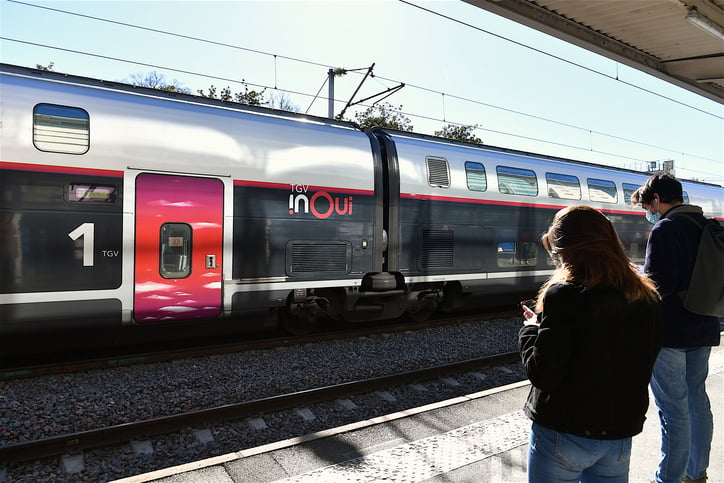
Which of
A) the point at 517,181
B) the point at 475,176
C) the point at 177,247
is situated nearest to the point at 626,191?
the point at 517,181

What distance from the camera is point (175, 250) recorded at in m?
6.02

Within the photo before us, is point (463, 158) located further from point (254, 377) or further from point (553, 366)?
point (553, 366)

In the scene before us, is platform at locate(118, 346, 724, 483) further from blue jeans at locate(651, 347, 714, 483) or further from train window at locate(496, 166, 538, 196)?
train window at locate(496, 166, 538, 196)

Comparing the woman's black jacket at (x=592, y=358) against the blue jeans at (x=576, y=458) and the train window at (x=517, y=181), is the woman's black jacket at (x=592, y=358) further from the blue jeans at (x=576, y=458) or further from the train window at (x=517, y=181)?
the train window at (x=517, y=181)

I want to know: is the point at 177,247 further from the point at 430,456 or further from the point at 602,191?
the point at 602,191

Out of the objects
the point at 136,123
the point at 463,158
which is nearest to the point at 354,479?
the point at 136,123

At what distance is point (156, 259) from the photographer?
590 cm

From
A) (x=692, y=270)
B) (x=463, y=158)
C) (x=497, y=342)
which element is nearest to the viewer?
(x=692, y=270)

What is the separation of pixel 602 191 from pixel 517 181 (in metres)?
3.07

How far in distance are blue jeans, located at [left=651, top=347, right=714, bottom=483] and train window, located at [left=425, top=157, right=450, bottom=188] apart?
558cm

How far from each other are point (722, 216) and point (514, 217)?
31.7 ft

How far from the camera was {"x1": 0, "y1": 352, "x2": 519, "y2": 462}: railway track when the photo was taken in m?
3.93

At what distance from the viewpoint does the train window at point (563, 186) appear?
1023cm

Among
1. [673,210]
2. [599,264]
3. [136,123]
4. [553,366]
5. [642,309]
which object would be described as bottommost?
[553,366]
